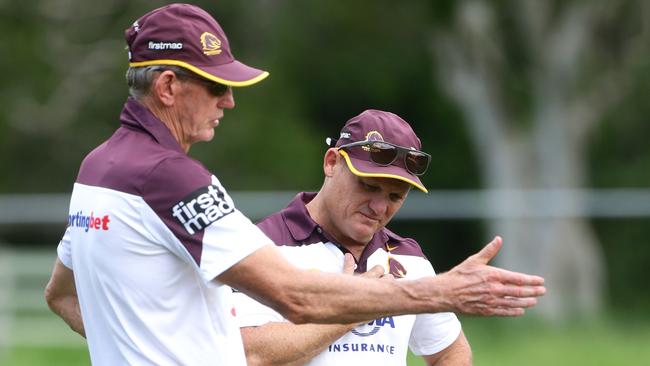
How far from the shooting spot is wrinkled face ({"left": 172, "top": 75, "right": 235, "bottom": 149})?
14.1 feet

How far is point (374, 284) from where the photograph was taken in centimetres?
420

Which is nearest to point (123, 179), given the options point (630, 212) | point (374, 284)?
point (374, 284)

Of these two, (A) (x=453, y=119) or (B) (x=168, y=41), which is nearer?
(B) (x=168, y=41)

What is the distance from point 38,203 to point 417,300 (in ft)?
55.0

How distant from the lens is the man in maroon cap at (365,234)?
15.8 ft

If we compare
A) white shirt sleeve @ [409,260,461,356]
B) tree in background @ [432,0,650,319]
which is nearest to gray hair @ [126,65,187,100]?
white shirt sleeve @ [409,260,461,356]

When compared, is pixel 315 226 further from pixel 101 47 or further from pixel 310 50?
pixel 310 50

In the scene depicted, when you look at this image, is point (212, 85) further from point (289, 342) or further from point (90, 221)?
point (289, 342)

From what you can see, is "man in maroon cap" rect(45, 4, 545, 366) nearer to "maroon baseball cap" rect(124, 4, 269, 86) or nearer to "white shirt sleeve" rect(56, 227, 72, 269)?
"maroon baseball cap" rect(124, 4, 269, 86)

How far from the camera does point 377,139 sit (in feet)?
16.3

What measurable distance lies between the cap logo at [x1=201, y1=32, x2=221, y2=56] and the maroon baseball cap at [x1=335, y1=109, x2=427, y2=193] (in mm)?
819

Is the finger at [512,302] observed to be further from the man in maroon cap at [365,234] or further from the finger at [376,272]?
the man in maroon cap at [365,234]

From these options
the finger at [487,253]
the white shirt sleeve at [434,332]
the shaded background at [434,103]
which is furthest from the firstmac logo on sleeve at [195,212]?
the shaded background at [434,103]

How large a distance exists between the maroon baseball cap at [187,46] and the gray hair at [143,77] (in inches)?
0.7
